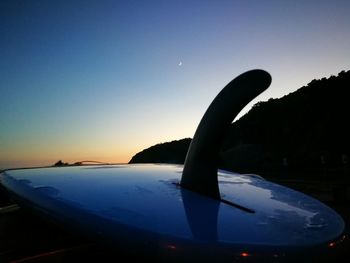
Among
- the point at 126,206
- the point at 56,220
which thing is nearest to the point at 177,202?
the point at 126,206

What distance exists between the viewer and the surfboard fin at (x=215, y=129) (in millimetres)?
2166

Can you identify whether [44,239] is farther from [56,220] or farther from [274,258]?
[274,258]

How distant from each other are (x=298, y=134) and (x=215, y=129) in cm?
5023

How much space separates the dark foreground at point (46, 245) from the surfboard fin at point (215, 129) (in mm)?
825

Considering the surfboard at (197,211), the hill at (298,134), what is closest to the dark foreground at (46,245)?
the surfboard at (197,211)

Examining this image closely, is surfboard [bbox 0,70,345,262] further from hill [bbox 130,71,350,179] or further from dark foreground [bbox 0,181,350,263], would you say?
hill [bbox 130,71,350,179]

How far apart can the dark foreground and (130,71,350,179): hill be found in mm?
25272

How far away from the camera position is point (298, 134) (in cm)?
4906

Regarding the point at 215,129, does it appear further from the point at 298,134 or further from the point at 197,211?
the point at 298,134

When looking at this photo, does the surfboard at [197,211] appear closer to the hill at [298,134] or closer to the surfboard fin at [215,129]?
the surfboard fin at [215,129]

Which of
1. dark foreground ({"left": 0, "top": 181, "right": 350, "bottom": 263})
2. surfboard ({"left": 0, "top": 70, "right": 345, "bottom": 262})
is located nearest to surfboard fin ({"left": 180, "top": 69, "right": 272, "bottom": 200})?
surfboard ({"left": 0, "top": 70, "right": 345, "bottom": 262})

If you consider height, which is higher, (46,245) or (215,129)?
(215,129)

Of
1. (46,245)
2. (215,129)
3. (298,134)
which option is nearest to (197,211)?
(215,129)

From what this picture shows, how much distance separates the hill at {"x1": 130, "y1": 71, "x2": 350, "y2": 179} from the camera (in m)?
36.4
